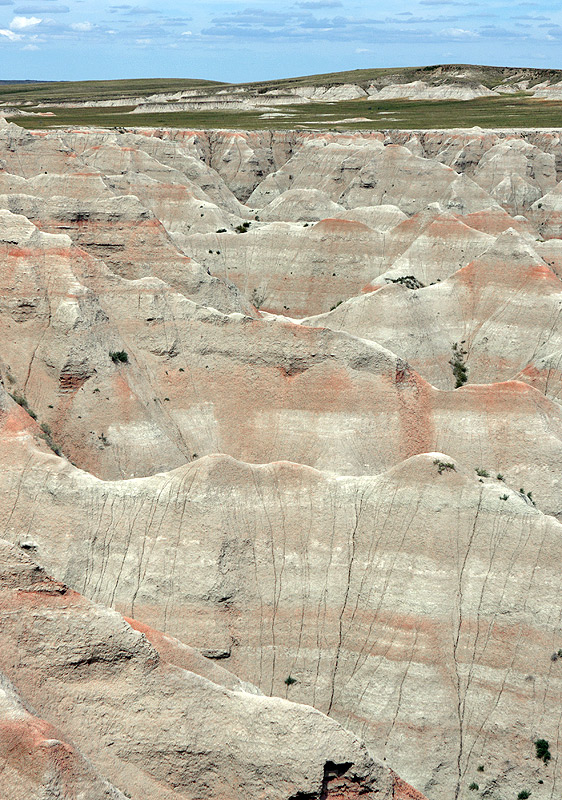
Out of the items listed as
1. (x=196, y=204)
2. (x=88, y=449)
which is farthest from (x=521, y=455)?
(x=196, y=204)

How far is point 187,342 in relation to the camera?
45.9 metres

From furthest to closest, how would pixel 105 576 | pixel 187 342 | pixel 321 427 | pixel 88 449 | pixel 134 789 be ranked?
pixel 187 342
pixel 321 427
pixel 88 449
pixel 105 576
pixel 134 789

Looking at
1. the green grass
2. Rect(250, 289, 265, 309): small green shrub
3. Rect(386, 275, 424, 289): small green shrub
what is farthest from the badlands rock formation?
the green grass

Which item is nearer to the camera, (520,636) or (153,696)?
(153,696)

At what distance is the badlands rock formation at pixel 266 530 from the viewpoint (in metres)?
20.2

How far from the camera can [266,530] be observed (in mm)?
31672

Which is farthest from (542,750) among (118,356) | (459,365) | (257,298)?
(257,298)

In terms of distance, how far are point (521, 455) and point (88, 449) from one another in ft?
61.5

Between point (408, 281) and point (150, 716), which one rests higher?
point (408, 281)

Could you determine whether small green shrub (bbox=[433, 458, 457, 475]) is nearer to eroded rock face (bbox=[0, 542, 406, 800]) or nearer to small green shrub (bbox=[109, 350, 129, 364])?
eroded rock face (bbox=[0, 542, 406, 800])

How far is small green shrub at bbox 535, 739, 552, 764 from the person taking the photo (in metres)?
28.0

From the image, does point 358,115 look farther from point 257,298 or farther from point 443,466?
point 443,466

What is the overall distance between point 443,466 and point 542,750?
956cm

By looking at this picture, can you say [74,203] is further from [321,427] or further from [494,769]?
[494,769]
